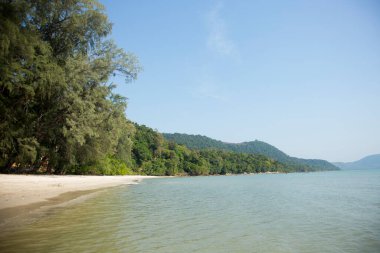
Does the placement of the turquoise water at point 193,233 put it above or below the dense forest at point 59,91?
below

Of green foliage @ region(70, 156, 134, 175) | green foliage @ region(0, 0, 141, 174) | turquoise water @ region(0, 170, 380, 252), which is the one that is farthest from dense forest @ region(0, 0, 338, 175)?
turquoise water @ region(0, 170, 380, 252)

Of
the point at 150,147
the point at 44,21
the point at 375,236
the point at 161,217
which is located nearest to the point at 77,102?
the point at 44,21

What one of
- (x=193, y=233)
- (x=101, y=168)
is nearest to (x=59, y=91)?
(x=193, y=233)

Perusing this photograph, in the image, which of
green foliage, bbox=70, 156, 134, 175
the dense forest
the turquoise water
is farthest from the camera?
green foliage, bbox=70, 156, 134, 175

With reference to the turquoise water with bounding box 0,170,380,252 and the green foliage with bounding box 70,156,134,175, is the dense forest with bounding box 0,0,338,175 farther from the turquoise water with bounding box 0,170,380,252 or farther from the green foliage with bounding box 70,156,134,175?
the turquoise water with bounding box 0,170,380,252

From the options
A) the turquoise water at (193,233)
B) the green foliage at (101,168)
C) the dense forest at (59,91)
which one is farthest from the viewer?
the green foliage at (101,168)

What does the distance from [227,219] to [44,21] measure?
22.6m

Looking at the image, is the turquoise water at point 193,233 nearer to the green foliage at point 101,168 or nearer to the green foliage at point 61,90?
the green foliage at point 61,90

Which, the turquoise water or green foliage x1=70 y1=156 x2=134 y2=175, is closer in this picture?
the turquoise water

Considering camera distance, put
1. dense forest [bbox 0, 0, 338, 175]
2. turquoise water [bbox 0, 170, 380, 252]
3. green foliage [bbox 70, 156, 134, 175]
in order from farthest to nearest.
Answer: green foliage [bbox 70, 156, 134, 175], dense forest [bbox 0, 0, 338, 175], turquoise water [bbox 0, 170, 380, 252]

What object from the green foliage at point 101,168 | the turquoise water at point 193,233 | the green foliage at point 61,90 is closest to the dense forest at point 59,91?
the green foliage at point 61,90

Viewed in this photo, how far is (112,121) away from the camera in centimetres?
3631

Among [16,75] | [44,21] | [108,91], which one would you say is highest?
[44,21]

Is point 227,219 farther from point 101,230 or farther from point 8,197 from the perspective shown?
point 8,197
